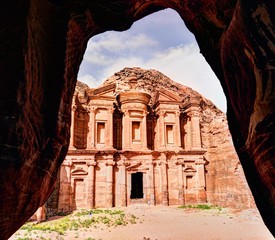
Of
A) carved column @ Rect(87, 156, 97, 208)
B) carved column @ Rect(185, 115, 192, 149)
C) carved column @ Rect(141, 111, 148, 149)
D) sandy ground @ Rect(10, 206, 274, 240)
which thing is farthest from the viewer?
carved column @ Rect(185, 115, 192, 149)

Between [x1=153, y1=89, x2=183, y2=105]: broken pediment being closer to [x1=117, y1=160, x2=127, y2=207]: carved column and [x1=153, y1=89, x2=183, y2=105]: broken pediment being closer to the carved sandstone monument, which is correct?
[x1=117, y1=160, x2=127, y2=207]: carved column

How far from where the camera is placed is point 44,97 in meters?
3.34

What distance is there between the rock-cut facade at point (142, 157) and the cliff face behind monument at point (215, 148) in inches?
3.9

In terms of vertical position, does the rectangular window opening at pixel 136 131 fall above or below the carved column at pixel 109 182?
above

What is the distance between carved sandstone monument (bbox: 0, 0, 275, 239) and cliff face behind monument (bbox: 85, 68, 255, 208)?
20205 millimetres

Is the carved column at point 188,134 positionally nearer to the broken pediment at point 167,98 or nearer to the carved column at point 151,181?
the broken pediment at point 167,98

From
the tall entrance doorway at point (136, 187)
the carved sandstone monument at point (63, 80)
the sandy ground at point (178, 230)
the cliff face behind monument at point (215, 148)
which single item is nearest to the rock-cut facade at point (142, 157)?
the tall entrance doorway at point (136, 187)

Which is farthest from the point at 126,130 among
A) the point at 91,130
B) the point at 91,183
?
the point at 91,183

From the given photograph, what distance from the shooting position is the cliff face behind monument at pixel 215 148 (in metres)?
23.3

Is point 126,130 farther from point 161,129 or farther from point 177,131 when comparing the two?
point 177,131

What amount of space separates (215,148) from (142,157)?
9719 mm

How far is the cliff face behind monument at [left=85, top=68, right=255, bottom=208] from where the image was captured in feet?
76.5

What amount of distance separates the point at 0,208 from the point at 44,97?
145 cm

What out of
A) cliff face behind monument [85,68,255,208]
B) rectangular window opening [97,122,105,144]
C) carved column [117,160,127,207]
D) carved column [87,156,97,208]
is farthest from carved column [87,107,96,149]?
Answer: cliff face behind monument [85,68,255,208]
